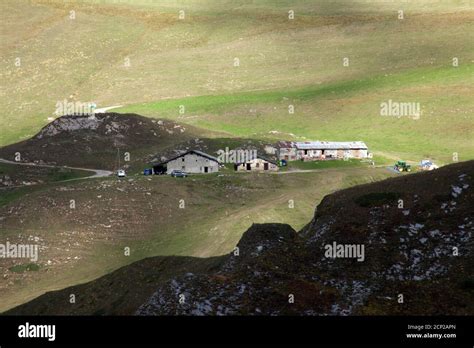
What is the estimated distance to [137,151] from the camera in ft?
423

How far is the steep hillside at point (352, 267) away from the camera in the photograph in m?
36.1

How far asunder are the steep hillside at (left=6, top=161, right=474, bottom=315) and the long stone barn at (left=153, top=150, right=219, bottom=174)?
59078 millimetres

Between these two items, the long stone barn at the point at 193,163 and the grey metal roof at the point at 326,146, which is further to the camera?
the grey metal roof at the point at 326,146

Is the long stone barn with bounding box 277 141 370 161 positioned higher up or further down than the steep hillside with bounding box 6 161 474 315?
higher up

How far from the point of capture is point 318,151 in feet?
399

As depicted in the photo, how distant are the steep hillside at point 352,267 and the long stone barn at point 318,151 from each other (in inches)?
2732

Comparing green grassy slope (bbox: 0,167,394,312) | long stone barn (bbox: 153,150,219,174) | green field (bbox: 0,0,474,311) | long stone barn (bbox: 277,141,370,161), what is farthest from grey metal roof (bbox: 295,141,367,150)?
long stone barn (bbox: 153,150,219,174)

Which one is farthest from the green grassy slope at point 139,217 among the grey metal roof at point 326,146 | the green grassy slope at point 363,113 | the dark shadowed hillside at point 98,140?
the green grassy slope at point 363,113

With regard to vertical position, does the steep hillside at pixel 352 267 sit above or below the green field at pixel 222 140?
below

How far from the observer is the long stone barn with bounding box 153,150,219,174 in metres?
110

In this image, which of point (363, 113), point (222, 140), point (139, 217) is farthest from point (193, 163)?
point (363, 113)

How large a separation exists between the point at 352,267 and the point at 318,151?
8210 cm

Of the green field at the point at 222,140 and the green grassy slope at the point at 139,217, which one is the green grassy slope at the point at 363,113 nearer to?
the green field at the point at 222,140

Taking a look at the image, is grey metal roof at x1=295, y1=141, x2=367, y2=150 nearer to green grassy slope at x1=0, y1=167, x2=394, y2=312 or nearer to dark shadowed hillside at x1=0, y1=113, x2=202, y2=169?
green grassy slope at x1=0, y1=167, x2=394, y2=312
